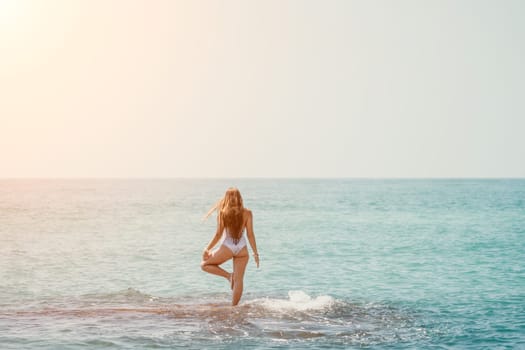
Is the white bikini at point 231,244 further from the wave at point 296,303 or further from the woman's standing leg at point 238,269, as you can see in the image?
the wave at point 296,303

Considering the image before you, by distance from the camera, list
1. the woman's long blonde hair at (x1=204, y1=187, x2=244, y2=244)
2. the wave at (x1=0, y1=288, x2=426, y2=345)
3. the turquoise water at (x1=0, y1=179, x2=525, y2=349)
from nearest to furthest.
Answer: the turquoise water at (x1=0, y1=179, x2=525, y2=349), the wave at (x1=0, y1=288, x2=426, y2=345), the woman's long blonde hair at (x1=204, y1=187, x2=244, y2=244)

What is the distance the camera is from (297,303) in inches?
631

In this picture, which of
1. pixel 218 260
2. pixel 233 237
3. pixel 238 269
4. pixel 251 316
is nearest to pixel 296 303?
pixel 251 316

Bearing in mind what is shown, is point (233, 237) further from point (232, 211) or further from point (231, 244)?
point (232, 211)

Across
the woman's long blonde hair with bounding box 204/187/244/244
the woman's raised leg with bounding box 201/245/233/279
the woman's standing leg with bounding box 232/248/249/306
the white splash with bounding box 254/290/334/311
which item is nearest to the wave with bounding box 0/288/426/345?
the white splash with bounding box 254/290/334/311

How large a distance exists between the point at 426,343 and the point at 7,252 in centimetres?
2266

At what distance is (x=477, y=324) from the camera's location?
47.5 ft

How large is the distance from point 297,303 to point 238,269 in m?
1.96

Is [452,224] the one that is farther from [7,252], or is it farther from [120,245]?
[7,252]

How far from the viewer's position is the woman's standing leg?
1478 cm

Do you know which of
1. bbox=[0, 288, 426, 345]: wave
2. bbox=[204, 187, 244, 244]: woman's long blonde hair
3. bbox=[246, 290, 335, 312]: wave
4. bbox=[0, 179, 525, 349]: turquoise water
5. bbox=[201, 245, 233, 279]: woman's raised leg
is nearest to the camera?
bbox=[0, 179, 525, 349]: turquoise water

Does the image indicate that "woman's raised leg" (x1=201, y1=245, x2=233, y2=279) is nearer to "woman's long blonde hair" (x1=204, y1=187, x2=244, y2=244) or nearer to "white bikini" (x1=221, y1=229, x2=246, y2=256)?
"white bikini" (x1=221, y1=229, x2=246, y2=256)

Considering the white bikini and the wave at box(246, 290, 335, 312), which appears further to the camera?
the wave at box(246, 290, 335, 312)

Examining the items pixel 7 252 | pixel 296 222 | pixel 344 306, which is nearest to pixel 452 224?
pixel 296 222
